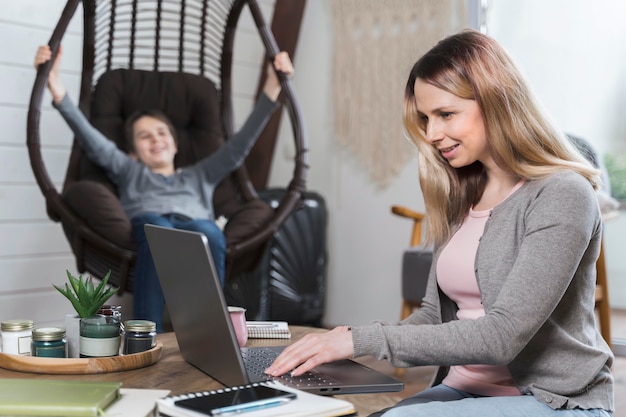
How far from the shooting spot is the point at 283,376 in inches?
46.6

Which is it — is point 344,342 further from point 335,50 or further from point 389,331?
point 335,50

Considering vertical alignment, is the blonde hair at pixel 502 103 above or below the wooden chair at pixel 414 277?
above

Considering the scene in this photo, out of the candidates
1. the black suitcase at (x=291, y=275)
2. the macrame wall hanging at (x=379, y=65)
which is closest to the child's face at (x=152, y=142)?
the black suitcase at (x=291, y=275)

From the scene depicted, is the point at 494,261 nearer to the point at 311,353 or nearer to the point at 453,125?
the point at 453,125

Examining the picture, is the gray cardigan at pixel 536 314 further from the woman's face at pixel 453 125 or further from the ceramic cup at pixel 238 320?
the ceramic cup at pixel 238 320

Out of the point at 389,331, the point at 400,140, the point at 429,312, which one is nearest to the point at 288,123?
the point at 400,140

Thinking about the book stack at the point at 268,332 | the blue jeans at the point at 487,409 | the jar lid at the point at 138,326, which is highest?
the jar lid at the point at 138,326

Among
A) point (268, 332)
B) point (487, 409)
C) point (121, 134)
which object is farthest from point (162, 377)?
point (121, 134)

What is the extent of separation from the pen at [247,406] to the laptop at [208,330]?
107mm

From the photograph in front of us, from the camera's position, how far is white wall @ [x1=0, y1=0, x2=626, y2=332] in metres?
3.44

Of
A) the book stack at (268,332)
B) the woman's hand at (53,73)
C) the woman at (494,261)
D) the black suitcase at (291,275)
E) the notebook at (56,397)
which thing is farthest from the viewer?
the black suitcase at (291,275)

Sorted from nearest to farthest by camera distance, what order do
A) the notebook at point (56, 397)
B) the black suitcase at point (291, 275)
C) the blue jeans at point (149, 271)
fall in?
the notebook at point (56, 397) < the blue jeans at point (149, 271) < the black suitcase at point (291, 275)

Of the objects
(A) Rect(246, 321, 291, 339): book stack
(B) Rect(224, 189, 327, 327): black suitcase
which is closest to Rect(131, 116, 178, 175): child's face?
(B) Rect(224, 189, 327, 327): black suitcase

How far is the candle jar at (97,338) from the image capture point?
4.26ft
